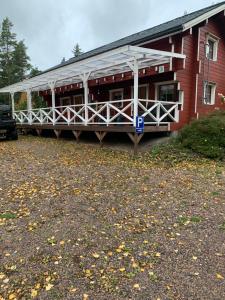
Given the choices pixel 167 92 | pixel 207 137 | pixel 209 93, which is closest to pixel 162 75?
pixel 167 92

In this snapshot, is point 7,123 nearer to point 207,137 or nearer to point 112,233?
point 207,137

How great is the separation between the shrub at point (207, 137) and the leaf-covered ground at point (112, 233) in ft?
4.83

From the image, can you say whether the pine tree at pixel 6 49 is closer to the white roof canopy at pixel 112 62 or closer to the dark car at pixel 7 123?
the white roof canopy at pixel 112 62

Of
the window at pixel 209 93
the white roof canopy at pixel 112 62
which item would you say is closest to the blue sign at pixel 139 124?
the white roof canopy at pixel 112 62

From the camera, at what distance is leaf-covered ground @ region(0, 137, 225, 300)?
117 inches

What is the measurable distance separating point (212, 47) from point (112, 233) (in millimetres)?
12415

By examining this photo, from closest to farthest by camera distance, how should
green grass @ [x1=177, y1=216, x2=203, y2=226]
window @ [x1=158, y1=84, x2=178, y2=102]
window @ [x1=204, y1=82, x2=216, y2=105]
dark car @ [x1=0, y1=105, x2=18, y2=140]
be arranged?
green grass @ [x1=177, y1=216, x2=203, y2=226] → window @ [x1=158, y1=84, x2=178, y2=102] → window @ [x1=204, y1=82, x2=216, y2=105] → dark car @ [x1=0, y1=105, x2=18, y2=140]

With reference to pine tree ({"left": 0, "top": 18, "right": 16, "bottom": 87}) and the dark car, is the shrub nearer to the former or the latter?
the dark car

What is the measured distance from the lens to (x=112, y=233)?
4090 millimetres

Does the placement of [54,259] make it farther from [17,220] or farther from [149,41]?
[149,41]

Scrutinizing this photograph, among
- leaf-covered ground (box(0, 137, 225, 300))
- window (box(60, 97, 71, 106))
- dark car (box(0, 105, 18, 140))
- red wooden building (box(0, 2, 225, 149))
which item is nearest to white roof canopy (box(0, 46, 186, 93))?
red wooden building (box(0, 2, 225, 149))

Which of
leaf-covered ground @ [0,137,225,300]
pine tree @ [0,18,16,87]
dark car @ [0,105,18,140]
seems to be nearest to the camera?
leaf-covered ground @ [0,137,225,300]

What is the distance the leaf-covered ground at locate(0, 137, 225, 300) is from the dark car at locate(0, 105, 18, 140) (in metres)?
7.03

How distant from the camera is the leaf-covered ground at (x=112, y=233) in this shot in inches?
117
